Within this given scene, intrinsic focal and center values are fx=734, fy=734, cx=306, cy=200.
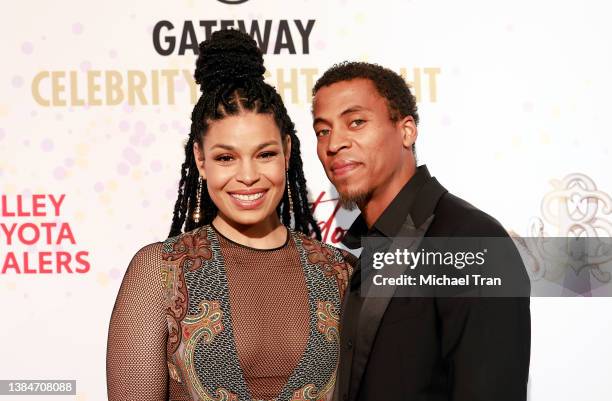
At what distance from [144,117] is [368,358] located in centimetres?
139

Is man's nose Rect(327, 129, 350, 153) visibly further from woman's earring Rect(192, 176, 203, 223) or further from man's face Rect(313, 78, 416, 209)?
woman's earring Rect(192, 176, 203, 223)

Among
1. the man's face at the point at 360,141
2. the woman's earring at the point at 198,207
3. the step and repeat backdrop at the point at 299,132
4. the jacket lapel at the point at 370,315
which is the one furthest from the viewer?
the step and repeat backdrop at the point at 299,132

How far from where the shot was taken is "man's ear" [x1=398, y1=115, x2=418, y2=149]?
216 centimetres

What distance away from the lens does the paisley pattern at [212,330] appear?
192cm

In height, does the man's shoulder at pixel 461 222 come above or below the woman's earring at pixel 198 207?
below

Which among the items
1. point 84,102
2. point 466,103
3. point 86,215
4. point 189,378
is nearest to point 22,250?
point 86,215

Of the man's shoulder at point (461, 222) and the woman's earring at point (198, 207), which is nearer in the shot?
the man's shoulder at point (461, 222)

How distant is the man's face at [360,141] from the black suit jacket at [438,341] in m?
0.16

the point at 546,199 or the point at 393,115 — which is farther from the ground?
the point at 393,115

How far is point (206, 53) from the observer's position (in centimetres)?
208

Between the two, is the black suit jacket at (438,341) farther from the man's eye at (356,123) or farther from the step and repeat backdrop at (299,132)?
the step and repeat backdrop at (299,132)

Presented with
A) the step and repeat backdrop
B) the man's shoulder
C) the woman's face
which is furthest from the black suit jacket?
the step and repeat backdrop

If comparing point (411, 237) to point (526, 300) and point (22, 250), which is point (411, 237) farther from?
point (22, 250)

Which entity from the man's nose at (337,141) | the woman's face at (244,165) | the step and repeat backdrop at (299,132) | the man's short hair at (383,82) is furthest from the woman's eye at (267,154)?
the step and repeat backdrop at (299,132)
